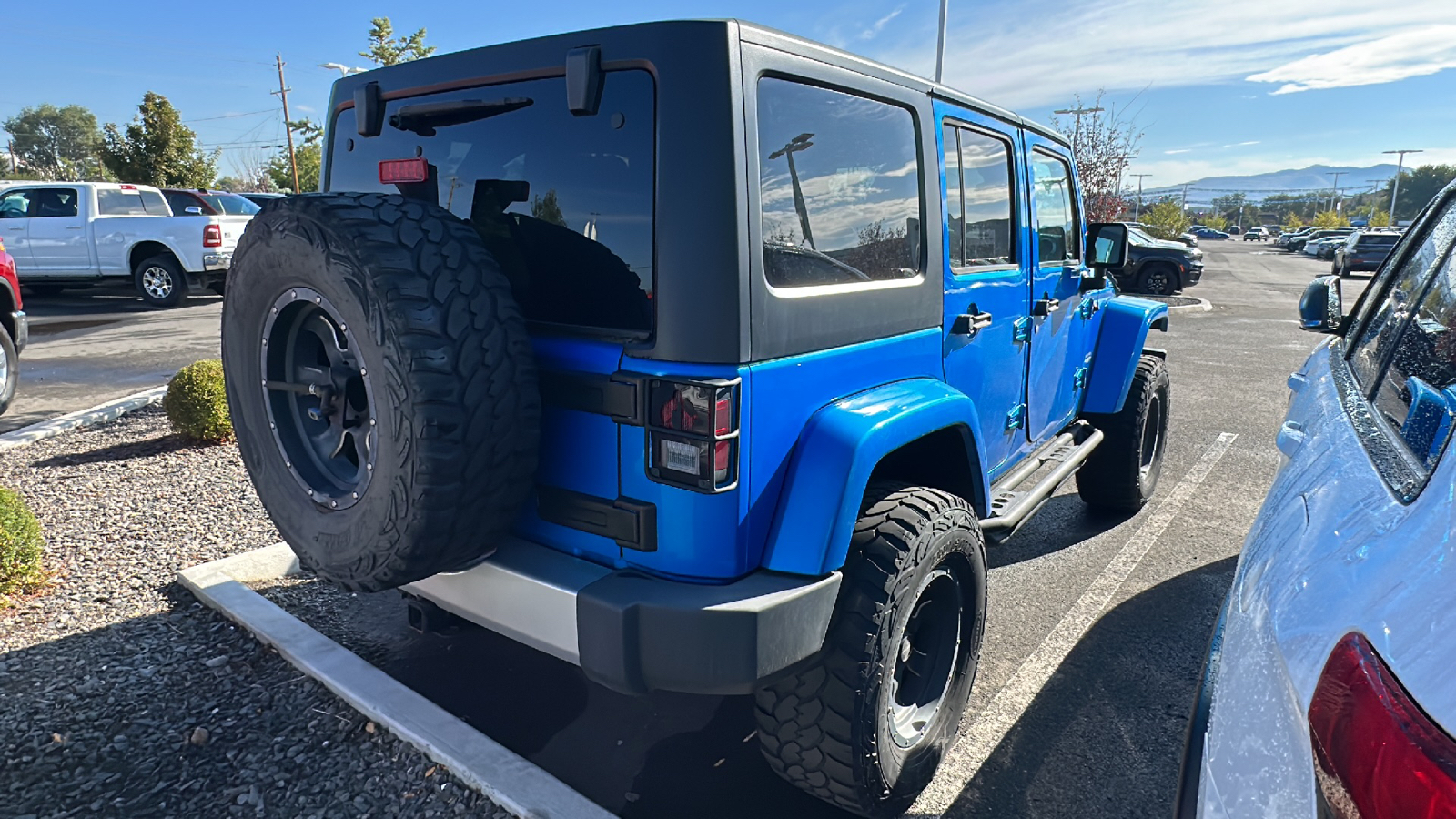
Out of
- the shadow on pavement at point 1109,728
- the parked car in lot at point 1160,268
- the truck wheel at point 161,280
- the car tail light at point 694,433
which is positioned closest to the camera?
the car tail light at point 694,433

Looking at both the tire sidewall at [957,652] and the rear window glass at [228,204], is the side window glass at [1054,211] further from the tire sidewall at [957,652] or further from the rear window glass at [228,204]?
the rear window glass at [228,204]

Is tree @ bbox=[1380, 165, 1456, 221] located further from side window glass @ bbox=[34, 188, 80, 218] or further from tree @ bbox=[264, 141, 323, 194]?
side window glass @ bbox=[34, 188, 80, 218]

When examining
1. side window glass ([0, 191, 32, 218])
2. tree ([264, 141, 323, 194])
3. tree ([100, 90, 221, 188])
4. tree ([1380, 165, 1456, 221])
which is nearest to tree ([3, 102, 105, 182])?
tree ([264, 141, 323, 194])

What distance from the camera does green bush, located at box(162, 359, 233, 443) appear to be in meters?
5.63

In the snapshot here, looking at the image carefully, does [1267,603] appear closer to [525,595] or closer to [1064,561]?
[525,595]

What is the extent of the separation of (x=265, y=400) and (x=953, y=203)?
2256mm

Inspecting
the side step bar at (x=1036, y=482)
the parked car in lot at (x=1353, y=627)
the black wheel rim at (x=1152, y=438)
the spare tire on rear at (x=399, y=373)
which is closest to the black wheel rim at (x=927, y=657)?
the side step bar at (x=1036, y=482)

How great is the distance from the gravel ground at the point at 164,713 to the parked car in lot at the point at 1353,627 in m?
1.88

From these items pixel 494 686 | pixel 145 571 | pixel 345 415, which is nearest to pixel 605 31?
pixel 345 415

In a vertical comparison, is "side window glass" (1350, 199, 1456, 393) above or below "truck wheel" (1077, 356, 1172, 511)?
above

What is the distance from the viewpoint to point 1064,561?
4.38 meters

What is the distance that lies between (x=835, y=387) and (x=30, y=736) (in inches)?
109

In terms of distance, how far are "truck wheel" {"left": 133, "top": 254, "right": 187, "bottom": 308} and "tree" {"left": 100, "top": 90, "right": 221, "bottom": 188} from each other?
20141 mm

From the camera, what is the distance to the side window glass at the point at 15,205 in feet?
44.7
